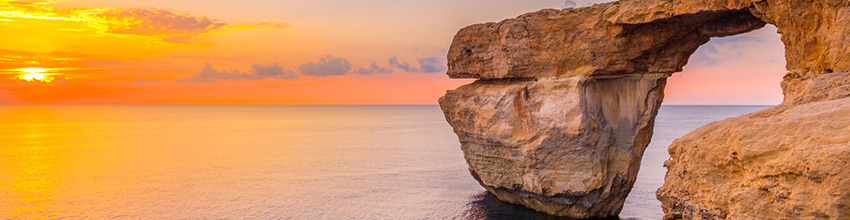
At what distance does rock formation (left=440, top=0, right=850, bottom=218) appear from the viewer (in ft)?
46.1

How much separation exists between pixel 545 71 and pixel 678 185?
29.4 ft

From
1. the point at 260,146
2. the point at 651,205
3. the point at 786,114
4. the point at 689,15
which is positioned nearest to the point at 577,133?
the point at 689,15

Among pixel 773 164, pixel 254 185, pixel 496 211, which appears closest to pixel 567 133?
pixel 496 211

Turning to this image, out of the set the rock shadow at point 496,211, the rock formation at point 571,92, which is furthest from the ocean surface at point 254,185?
the rock formation at point 571,92

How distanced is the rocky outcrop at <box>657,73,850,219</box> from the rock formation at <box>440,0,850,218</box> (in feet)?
20.2

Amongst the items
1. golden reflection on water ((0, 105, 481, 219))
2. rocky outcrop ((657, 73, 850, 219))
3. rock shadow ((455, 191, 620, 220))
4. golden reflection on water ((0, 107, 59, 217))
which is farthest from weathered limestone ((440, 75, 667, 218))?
golden reflection on water ((0, 107, 59, 217))

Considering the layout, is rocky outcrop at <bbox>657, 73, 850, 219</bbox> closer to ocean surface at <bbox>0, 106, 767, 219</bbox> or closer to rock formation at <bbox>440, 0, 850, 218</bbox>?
rock formation at <bbox>440, 0, 850, 218</bbox>

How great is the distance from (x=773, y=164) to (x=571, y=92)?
9.95 metres

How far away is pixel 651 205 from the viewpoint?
20.0 metres

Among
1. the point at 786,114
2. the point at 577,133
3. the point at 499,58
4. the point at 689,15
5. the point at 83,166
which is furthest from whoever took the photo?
the point at 83,166

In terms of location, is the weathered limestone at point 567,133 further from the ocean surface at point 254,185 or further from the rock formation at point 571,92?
the ocean surface at point 254,185

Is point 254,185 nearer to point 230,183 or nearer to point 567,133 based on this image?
point 230,183

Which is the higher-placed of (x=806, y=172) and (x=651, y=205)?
(x=806, y=172)

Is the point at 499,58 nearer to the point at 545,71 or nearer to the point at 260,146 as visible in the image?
the point at 545,71
